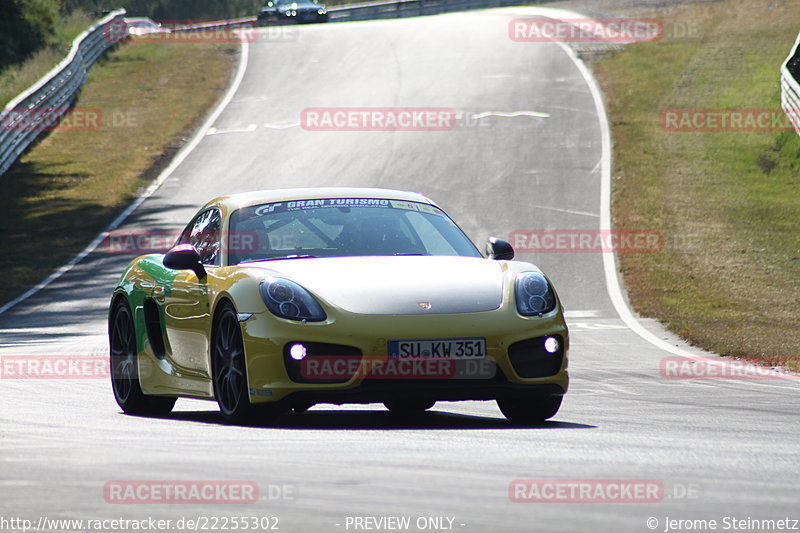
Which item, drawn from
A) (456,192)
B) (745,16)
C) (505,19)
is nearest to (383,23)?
(505,19)

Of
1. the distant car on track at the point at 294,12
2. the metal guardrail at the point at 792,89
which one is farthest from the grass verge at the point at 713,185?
the distant car on track at the point at 294,12

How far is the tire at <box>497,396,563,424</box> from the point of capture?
8094mm

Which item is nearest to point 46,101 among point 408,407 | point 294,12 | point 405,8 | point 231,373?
point 294,12

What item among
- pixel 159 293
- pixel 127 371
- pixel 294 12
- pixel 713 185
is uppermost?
pixel 159 293

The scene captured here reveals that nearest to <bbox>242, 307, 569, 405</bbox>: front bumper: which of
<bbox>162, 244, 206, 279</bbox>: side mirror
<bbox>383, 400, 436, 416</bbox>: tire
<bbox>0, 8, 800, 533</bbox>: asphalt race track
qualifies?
<bbox>0, 8, 800, 533</bbox>: asphalt race track

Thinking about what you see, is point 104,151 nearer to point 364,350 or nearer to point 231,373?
point 231,373

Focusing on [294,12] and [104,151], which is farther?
[294,12]

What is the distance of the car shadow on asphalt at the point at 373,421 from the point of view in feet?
25.3

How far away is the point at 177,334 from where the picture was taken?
8664 mm

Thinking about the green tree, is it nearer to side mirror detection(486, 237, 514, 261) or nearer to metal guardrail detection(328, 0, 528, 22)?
metal guardrail detection(328, 0, 528, 22)

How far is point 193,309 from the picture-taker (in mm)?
8414

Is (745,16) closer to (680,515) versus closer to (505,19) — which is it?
(505,19)

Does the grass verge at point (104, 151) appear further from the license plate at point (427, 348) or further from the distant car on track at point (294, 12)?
the license plate at point (427, 348)

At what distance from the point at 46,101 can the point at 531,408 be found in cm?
2764
